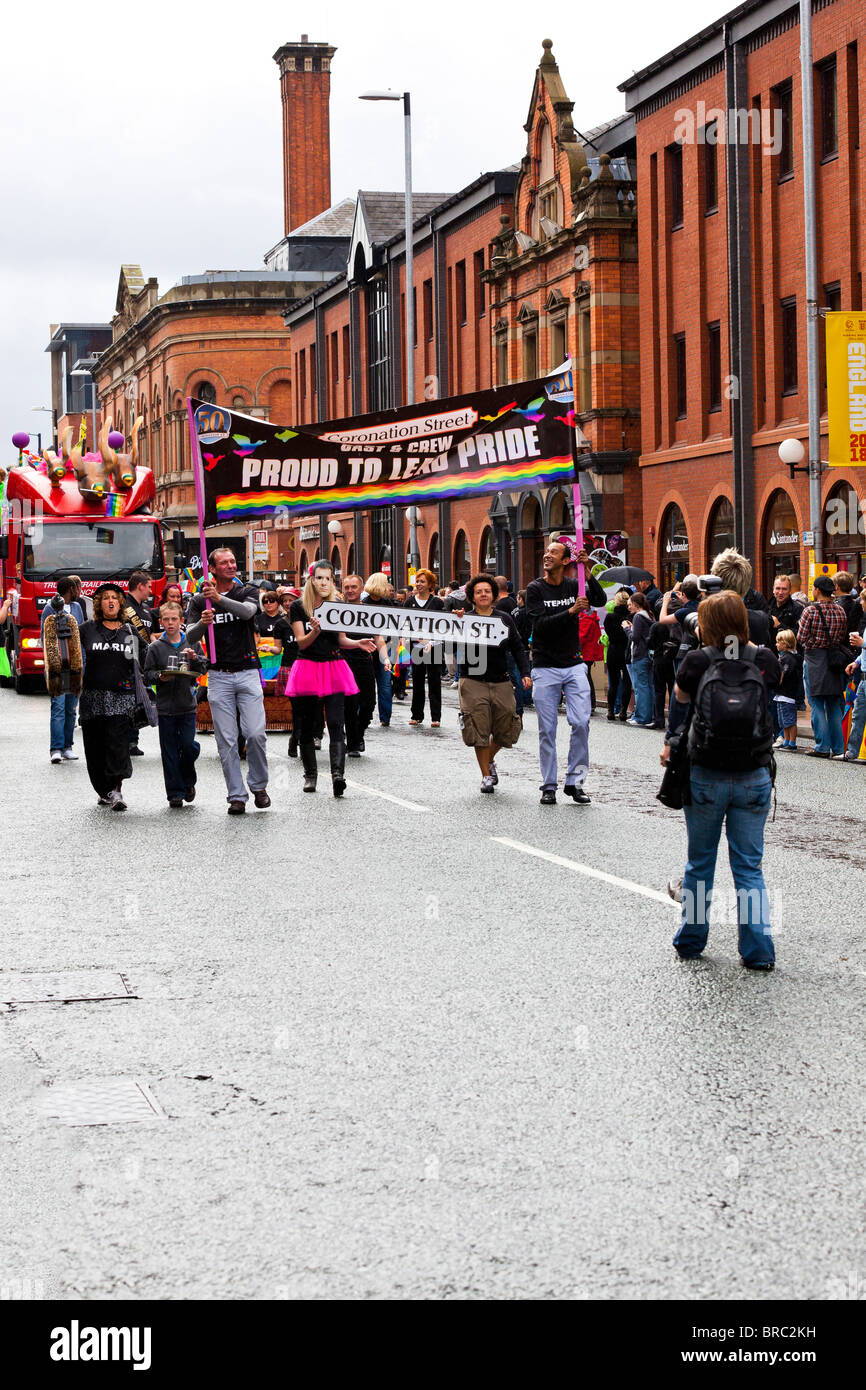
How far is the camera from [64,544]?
106ft

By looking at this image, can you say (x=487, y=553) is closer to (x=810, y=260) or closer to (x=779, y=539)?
(x=779, y=539)

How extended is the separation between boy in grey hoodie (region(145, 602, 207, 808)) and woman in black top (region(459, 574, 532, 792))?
86.3 inches

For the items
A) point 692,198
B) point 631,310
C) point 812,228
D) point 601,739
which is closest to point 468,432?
point 601,739

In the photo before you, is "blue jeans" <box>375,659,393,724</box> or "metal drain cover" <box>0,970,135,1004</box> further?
"blue jeans" <box>375,659,393,724</box>

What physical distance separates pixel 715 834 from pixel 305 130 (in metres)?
90.6

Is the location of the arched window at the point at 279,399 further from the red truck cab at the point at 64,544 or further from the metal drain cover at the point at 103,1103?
the metal drain cover at the point at 103,1103

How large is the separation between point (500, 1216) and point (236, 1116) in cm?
125

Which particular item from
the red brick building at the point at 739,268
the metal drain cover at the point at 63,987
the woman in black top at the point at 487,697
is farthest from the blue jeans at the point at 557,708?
the red brick building at the point at 739,268

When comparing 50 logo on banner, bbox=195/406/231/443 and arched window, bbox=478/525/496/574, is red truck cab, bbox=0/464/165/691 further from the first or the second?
arched window, bbox=478/525/496/574

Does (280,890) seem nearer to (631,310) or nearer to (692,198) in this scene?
(692,198)

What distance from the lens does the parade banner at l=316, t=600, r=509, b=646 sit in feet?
49.9

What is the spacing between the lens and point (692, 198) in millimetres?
36906

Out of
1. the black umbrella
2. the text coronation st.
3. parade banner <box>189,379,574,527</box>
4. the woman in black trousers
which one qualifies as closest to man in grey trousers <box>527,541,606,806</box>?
parade banner <box>189,379,574,527</box>

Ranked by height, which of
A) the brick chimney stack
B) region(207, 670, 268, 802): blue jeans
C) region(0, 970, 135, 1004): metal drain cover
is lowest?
region(0, 970, 135, 1004): metal drain cover
